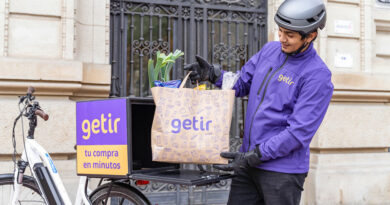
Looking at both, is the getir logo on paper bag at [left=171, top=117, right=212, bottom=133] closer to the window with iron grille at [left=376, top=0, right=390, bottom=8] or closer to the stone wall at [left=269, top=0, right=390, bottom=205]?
the stone wall at [left=269, top=0, right=390, bottom=205]

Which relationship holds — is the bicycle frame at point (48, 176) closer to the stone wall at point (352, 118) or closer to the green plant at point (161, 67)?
the green plant at point (161, 67)

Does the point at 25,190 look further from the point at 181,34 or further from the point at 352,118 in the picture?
the point at 352,118

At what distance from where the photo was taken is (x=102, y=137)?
111 inches

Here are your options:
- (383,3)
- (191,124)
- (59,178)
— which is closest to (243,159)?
(191,124)

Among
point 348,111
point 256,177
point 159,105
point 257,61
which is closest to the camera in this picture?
point 159,105

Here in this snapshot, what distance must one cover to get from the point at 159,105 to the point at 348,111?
407cm

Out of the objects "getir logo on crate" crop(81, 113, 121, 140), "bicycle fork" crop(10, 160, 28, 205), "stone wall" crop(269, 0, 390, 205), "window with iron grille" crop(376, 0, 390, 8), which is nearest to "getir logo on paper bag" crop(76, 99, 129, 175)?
"getir logo on crate" crop(81, 113, 121, 140)

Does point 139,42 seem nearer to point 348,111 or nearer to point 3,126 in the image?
point 3,126

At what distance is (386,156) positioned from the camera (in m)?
6.23

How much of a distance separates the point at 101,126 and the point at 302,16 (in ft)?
4.26

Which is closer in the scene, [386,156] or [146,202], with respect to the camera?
[146,202]

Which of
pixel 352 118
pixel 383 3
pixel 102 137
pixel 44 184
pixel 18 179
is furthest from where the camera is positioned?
pixel 383 3

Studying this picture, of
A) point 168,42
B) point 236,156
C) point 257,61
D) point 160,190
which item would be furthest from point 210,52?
point 236,156

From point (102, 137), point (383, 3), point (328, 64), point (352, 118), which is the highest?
point (383, 3)
